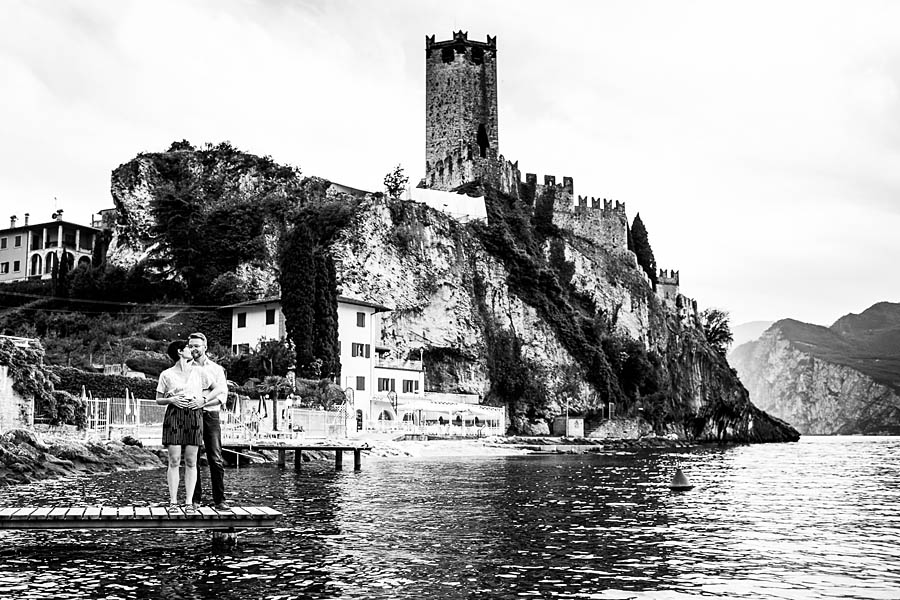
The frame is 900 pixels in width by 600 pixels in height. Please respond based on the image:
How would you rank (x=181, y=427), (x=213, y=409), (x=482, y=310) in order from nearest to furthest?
(x=181, y=427), (x=213, y=409), (x=482, y=310)

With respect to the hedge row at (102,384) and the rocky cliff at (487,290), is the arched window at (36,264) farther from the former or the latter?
the hedge row at (102,384)

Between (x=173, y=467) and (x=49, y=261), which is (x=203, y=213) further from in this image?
(x=173, y=467)

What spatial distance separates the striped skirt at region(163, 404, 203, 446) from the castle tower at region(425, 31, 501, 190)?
3412 inches

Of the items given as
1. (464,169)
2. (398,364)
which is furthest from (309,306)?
(464,169)

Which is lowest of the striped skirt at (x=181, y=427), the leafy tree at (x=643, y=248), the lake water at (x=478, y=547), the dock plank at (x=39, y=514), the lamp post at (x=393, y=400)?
the lake water at (x=478, y=547)

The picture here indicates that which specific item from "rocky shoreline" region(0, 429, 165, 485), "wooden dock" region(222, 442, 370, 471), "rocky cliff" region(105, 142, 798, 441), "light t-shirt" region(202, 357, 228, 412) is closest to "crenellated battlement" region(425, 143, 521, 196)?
"rocky cliff" region(105, 142, 798, 441)

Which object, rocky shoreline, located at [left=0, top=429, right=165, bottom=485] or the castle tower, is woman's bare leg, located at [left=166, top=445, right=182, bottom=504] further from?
the castle tower

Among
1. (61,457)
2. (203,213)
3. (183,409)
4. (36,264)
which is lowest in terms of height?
(61,457)

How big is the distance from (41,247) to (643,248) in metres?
69.0

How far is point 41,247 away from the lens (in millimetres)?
86812

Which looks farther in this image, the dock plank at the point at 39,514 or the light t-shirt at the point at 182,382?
the light t-shirt at the point at 182,382

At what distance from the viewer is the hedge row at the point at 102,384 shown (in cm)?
4291

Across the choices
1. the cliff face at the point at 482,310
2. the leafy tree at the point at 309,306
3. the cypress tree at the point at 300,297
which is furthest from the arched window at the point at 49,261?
the cypress tree at the point at 300,297

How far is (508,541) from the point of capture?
52.9 feet
